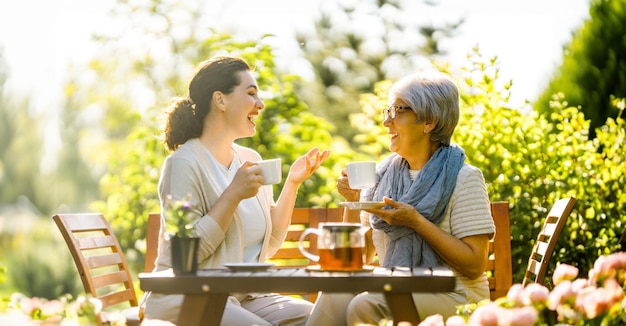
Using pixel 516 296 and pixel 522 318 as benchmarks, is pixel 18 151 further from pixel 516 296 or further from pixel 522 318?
pixel 522 318

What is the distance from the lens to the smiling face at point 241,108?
3637mm

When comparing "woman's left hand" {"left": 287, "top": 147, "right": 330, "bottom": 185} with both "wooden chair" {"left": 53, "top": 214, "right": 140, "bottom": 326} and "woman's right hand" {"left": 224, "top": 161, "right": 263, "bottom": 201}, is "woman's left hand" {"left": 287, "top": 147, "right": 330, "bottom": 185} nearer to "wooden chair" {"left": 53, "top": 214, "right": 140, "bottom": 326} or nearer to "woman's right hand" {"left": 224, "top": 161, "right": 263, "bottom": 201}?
"woman's right hand" {"left": 224, "top": 161, "right": 263, "bottom": 201}

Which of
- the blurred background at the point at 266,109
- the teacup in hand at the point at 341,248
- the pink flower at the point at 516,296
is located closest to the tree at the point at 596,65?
the blurred background at the point at 266,109

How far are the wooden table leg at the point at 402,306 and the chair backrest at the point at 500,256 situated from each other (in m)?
1.48

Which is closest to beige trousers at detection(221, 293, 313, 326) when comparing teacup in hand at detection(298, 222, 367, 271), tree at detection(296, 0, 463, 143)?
teacup in hand at detection(298, 222, 367, 271)

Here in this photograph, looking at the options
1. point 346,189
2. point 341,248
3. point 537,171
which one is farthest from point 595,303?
point 537,171

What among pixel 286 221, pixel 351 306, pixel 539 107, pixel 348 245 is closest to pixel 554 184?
pixel 286 221

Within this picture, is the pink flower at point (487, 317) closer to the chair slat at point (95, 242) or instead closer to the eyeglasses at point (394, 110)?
the eyeglasses at point (394, 110)

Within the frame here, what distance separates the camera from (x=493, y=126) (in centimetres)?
511

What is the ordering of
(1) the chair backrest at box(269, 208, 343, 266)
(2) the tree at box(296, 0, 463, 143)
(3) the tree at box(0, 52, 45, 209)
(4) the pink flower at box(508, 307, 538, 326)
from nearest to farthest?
(4) the pink flower at box(508, 307, 538, 326)
(1) the chair backrest at box(269, 208, 343, 266)
(3) the tree at box(0, 52, 45, 209)
(2) the tree at box(296, 0, 463, 143)

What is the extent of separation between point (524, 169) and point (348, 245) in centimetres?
240

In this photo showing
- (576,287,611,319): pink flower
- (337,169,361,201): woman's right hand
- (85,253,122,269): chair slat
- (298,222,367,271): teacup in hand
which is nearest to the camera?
(576,287,611,319): pink flower

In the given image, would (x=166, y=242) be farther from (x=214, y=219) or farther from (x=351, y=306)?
(x=351, y=306)

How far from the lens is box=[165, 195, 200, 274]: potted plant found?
9.21 ft
